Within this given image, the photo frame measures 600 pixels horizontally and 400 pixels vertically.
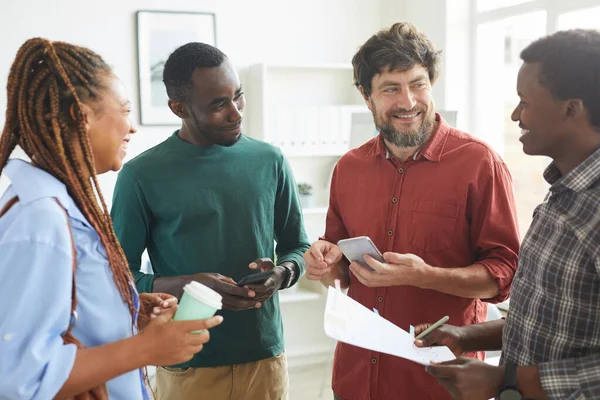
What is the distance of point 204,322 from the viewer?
1.16m

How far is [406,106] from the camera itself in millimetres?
1784

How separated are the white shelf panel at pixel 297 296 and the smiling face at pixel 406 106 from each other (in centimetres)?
256

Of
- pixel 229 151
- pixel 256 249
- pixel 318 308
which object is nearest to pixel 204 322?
pixel 256 249

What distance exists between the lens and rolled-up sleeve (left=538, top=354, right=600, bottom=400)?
1100 mm

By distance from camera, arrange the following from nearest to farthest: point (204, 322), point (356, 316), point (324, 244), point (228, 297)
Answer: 1. point (204, 322)
2. point (356, 316)
3. point (228, 297)
4. point (324, 244)

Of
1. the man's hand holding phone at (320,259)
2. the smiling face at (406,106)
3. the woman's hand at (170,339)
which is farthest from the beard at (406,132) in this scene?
the woman's hand at (170,339)

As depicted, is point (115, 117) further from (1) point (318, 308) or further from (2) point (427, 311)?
(1) point (318, 308)

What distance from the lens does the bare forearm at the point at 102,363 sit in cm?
106

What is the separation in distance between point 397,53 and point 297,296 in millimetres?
2737

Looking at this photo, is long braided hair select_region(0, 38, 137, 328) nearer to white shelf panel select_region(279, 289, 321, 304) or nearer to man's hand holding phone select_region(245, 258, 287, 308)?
man's hand holding phone select_region(245, 258, 287, 308)

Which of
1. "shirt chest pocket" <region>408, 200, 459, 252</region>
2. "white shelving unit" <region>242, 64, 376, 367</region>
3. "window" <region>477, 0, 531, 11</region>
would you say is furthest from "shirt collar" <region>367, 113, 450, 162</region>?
"window" <region>477, 0, 531, 11</region>

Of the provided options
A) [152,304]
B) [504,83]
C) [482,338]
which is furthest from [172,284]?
[504,83]

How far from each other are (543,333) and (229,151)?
3.59ft

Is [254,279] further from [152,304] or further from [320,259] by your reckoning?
[152,304]
